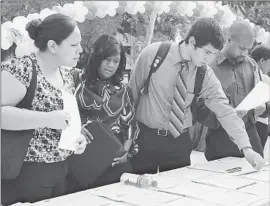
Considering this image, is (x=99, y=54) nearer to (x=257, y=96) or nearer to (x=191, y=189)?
(x=191, y=189)

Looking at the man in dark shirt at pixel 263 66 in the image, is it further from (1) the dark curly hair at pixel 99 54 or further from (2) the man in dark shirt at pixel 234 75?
(1) the dark curly hair at pixel 99 54

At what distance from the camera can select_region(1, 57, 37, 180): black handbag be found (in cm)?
161

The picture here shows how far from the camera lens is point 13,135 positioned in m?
1.63

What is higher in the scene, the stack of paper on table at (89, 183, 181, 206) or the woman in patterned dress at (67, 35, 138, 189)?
the woman in patterned dress at (67, 35, 138, 189)

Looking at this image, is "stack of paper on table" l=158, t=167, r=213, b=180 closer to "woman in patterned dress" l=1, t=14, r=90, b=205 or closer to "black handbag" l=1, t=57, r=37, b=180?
"woman in patterned dress" l=1, t=14, r=90, b=205

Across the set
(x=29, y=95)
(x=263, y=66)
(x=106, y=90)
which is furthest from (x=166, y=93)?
(x=263, y=66)

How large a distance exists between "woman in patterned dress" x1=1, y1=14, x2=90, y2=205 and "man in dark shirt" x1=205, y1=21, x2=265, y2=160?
1219 millimetres

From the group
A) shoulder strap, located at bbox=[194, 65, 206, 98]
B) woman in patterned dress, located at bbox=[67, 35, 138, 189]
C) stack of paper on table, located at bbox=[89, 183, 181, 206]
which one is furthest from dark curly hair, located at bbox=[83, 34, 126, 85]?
stack of paper on table, located at bbox=[89, 183, 181, 206]

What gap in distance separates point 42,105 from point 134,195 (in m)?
0.53

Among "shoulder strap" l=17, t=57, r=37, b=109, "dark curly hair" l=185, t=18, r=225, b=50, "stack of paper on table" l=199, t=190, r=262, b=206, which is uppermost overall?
"dark curly hair" l=185, t=18, r=225, b=50

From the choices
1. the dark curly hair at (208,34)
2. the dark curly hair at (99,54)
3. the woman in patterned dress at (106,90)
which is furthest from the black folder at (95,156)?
the dark curly hair at (208,34)

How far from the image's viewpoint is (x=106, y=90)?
211 centimetres

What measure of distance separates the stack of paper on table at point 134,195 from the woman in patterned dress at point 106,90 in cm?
40

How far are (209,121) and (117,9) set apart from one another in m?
0.92
